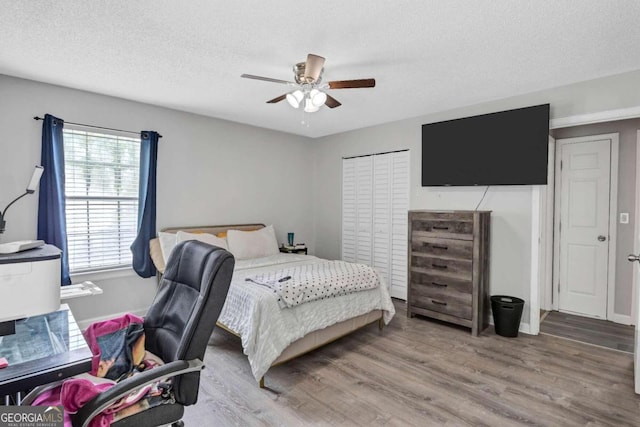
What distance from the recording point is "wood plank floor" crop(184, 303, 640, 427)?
83.0 inches

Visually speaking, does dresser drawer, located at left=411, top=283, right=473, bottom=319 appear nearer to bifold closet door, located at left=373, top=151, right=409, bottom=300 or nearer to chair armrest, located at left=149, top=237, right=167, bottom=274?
bifold closet door, located at left=373, top=151, right=409, bottom=300

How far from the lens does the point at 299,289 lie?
8.77 ft

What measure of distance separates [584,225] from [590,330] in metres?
1.21

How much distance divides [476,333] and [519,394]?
106cm

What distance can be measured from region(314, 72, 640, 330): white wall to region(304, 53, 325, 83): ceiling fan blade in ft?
7.41

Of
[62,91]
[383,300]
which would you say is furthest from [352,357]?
[62,91]

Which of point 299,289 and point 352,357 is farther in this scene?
point 352,357

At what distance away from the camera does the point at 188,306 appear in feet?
5.15

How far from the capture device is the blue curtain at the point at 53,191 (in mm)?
3109

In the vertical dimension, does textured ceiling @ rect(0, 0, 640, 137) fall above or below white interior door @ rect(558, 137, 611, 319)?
above

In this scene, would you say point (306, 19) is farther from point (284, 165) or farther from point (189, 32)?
point (284, 165)

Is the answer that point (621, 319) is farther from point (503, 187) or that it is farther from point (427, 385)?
point (427, 385)

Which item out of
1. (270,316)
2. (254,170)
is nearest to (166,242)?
(254,170)
